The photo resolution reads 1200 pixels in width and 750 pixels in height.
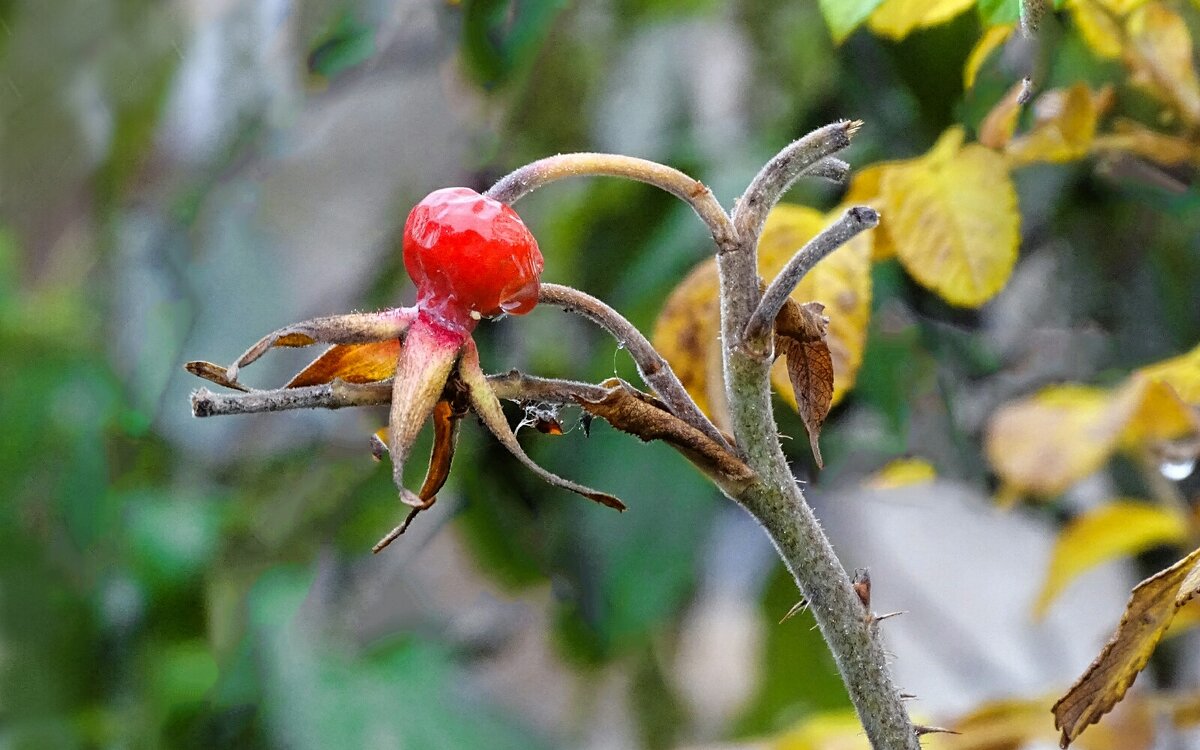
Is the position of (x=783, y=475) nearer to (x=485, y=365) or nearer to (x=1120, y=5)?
(x=1120, y=5)

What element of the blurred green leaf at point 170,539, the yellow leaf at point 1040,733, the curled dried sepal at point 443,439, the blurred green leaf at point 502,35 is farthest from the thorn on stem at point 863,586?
the blurred green leaf at point 170,539

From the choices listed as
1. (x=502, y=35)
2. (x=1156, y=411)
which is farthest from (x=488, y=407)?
(x=502, y=35)

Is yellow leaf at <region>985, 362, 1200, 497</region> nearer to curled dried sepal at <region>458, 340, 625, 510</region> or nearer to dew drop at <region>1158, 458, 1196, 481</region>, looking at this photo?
dew drop at <region>1158, 458, 1196, 481</region>

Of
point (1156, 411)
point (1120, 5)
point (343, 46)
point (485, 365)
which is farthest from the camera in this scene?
point (485, 365)

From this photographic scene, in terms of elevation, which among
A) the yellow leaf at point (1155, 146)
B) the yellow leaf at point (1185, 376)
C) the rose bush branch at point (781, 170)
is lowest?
the yellow leaf at point (1185, 376)

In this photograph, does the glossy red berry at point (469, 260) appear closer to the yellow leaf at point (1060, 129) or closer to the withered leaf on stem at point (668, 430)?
the withered leaf on stem at point (668, 430)

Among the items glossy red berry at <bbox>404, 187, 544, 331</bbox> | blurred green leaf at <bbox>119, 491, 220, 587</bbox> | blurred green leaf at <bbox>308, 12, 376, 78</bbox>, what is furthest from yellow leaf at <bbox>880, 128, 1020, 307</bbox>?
blurred green leaf at <bbox>119, 491, 220, 587</bbox>
